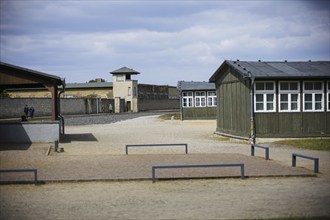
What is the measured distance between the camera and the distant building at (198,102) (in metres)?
41.5

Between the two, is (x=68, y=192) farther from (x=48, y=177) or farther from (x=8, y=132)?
(x=8, y=132)

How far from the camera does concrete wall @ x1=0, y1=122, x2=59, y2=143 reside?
19297mm

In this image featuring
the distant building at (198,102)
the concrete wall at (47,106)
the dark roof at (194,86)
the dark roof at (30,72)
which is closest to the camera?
the dark roof at (30,72)

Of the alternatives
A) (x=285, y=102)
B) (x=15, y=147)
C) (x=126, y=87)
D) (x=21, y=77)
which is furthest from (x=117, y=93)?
(x=15, y=147)

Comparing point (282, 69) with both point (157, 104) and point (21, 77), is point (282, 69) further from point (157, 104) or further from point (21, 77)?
point (157, 104)

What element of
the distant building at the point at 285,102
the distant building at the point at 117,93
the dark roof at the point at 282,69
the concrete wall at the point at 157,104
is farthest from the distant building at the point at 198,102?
the concrete wall at the point at 157,104

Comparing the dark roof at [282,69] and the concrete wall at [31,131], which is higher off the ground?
the dark roof at [282,69]

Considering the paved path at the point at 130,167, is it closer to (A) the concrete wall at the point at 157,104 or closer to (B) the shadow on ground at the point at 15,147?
(B) the shadow on ground at the point at 15,147

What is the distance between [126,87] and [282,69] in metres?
50.2

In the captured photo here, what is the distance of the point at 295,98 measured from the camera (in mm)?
19938

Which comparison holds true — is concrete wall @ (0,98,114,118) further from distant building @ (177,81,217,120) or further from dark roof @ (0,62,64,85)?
dark roof @ (0,62,64,85)

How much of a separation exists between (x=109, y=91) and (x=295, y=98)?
54.7 meters

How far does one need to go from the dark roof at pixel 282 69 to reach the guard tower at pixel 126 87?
47.2m

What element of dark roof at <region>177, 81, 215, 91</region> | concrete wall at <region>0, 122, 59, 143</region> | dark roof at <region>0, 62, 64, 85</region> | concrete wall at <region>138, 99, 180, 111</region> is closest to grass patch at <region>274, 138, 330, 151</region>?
concrete wall at <region>0, 122, 59, 143</region>
